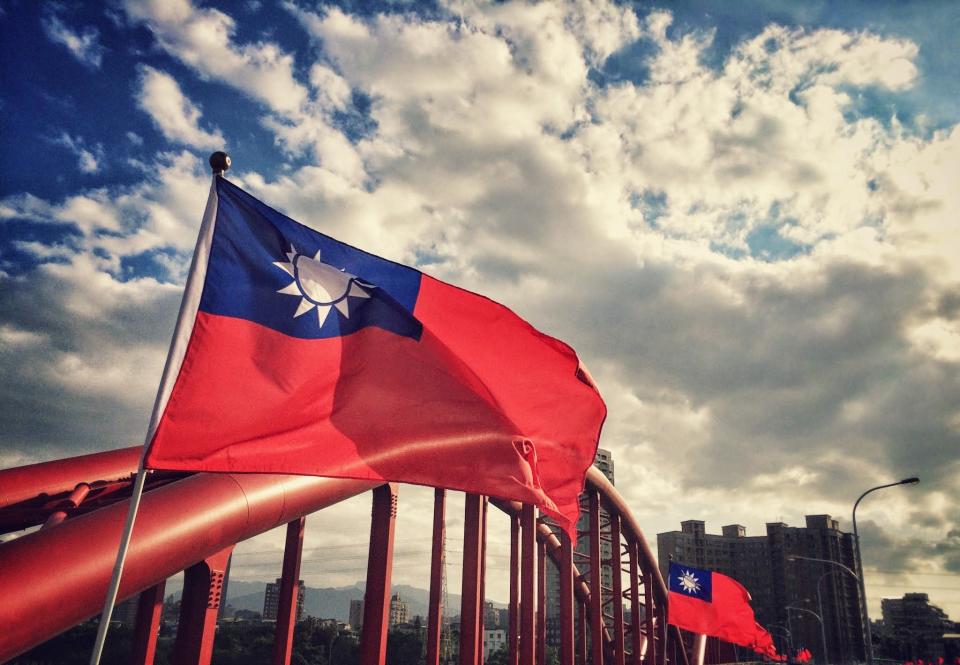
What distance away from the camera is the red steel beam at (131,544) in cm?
464

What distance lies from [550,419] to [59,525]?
4378mm

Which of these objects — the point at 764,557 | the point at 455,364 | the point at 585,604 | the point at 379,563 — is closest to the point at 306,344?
the point at 455,364

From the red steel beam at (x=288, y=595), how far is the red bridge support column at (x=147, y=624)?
1552mm

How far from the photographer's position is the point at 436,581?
12.9 metres

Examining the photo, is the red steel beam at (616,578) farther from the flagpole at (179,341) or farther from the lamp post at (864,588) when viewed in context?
the flagpole at (179,341)

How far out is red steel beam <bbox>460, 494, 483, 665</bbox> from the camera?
1312 centimetres

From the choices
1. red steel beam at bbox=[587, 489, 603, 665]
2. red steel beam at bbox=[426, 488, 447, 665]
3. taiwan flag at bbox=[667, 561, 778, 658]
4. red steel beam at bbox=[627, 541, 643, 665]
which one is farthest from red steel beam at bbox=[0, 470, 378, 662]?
taiwan flag at bbox=[667, 561, 778, 658]

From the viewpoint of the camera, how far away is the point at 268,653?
77562 mm

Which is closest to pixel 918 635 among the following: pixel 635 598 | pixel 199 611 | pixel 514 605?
pixel 635 598

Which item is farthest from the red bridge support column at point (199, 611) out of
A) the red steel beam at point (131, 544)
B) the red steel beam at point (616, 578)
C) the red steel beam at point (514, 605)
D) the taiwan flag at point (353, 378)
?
the red steel beam at point (616, 578)

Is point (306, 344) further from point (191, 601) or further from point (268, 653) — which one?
point (268, 653)

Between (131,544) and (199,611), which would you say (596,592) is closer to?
(199,611)

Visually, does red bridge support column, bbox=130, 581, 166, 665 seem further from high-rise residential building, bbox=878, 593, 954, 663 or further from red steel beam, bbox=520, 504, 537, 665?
high-rise residential building, bbox=878, 593, 954, 663

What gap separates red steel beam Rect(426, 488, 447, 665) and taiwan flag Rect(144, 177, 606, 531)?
6.88m
